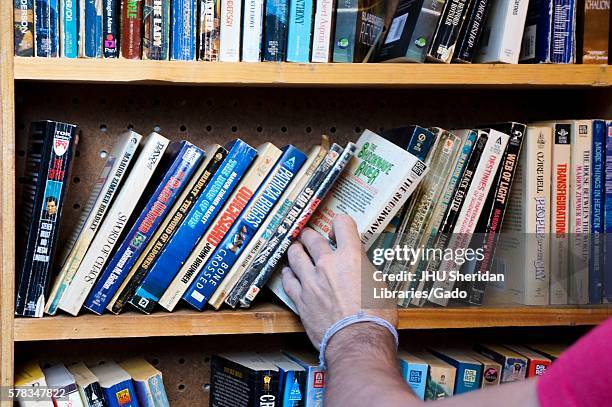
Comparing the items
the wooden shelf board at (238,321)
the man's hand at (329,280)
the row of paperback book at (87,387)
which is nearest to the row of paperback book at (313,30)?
the man's hand at (329,280)

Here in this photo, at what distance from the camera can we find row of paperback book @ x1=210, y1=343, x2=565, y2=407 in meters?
1.24

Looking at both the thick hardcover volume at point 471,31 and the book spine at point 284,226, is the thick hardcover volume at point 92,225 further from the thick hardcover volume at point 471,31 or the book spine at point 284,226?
the thick hardcover volume at point 471,31

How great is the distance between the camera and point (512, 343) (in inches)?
59.3

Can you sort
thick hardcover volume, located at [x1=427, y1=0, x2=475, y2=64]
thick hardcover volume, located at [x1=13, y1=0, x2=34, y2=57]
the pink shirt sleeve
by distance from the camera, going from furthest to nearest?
thick hardcover volume, located at [x1=427, y1=0, x2=475, y2=64] < thick hardcover volume, located at [x1=13, y1=0, x2=34, y2=57] < the pink shirt sleeve

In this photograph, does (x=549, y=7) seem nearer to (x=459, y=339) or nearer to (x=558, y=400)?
(x=459, y=339)

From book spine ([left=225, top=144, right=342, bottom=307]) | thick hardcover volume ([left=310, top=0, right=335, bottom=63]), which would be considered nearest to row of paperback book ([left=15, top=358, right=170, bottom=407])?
book spine ([left=225, top=144, right=342, bottom=307])

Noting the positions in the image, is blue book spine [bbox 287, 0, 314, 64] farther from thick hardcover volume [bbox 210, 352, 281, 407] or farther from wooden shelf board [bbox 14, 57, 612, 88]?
thick hardcover volume [bbox 210, 352, 281, 407]

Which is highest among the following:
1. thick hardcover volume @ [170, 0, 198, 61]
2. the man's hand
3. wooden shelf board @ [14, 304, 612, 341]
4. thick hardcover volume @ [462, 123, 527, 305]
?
thick hardcover volume @ [170, 0, 198, 61]

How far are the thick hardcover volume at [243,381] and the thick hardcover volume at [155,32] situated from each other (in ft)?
1.74

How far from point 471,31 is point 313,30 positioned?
0.87 feet

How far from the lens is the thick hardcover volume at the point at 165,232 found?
3.84 feet

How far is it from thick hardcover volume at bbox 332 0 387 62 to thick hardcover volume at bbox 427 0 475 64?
10cm

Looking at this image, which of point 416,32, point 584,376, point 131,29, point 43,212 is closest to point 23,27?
point 131,29

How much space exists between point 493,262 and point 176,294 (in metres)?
0.54
